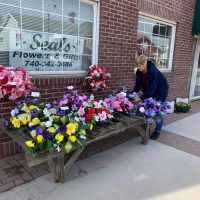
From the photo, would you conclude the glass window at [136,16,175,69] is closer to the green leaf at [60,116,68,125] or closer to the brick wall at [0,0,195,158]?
the brick wall at [0,0,195,158]

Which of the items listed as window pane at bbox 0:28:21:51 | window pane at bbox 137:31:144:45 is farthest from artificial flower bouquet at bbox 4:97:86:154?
window pane at bbox 137:31:144:45

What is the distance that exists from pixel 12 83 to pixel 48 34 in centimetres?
120

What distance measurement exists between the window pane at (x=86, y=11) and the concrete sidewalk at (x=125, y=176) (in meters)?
2.21

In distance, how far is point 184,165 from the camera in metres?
3.26

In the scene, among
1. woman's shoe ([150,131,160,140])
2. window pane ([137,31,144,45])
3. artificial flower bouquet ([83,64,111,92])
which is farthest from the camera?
window pane ([137,31,144,45])

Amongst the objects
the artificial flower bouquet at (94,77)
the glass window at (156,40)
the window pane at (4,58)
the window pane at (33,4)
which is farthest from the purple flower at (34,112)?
the glass window at (156,40)

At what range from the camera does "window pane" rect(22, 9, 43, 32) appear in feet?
10.5

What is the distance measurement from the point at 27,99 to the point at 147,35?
3.50m

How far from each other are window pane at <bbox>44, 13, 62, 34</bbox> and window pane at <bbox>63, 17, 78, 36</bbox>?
9 cm

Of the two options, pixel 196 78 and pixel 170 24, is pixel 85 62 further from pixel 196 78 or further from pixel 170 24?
pixel 196 78

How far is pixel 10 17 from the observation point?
307 cm

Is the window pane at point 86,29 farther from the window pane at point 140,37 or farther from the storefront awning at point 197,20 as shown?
the storefront awning at point 197,20

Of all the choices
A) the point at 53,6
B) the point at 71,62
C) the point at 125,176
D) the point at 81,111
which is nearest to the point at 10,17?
the point at 53,6

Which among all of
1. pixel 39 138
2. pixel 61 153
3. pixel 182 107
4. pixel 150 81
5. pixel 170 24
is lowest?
pixel 182 107
